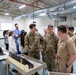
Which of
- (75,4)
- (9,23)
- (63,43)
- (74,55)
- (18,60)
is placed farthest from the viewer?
(9,23)

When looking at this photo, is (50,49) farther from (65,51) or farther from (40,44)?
(65,51)

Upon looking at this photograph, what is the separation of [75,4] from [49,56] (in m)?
2.93

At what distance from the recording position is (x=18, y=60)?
6.49 ft

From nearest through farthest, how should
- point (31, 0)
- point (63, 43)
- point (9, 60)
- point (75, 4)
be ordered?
1. point (63, 43)
2. point (9, 60)
3. point (75, 4)
4. point (31, 0)

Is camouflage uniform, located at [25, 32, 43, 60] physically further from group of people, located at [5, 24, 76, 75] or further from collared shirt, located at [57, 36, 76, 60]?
collared shirt, located at [57, 36, 76, 60]

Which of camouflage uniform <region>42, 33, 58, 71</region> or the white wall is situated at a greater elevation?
the white wall

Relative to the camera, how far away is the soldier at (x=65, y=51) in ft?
5.65

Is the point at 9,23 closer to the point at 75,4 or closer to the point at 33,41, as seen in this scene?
the point at 75,4

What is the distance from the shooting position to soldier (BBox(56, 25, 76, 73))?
1724mm

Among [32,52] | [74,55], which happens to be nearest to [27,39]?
[32,52]

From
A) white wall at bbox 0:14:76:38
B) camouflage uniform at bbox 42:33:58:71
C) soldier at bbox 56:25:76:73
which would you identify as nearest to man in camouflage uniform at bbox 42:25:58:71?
camouflage uniform at bbox 42:33:58:71

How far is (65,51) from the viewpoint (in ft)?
6.00

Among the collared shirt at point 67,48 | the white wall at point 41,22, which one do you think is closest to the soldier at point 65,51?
the collared shirt at point 67,48

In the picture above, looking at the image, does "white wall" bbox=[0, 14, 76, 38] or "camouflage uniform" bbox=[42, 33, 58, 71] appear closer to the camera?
"camouflage uniform" bbox=[42, 33, 58, 71]
